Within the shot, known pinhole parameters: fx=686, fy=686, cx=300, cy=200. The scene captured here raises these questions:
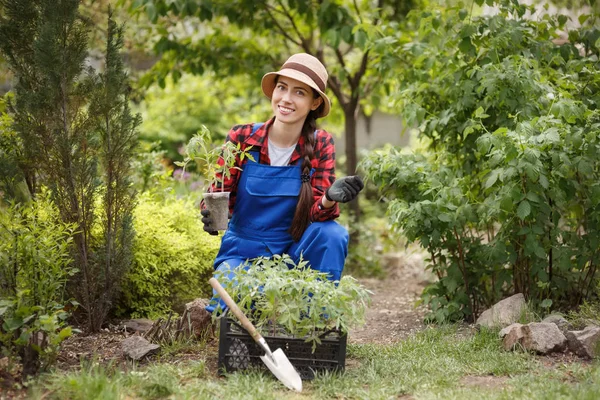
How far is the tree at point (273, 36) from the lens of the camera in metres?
5.86

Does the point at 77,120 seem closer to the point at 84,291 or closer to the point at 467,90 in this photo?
the point at 84,291

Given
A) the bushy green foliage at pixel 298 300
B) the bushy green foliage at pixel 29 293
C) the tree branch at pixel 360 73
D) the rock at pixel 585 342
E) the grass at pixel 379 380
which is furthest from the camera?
the tree branch at pixel 360 73

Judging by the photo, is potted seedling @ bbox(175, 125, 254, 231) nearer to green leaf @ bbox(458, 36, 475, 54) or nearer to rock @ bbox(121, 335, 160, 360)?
rock @ bbox(121, 335, 160, 360)

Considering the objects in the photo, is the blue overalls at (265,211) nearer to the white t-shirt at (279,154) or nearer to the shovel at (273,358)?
the white t-shirt at (279,154)

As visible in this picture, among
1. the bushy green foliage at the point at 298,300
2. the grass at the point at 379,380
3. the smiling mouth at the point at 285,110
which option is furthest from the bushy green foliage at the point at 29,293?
the smiling mouth at the point at 285,110

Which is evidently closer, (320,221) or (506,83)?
(320,221)

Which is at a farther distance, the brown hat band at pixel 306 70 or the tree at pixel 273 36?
the tree at pixel 273 36

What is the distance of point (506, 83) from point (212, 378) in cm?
257

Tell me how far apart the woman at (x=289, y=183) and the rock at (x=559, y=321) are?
1.35m

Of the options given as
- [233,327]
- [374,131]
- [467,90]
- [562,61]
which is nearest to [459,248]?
[467,90]

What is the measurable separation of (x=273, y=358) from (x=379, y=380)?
0.55 meters

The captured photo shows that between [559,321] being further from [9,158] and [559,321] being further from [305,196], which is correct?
[9,158]

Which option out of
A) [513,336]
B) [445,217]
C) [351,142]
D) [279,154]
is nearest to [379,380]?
[513,336]

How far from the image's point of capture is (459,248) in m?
4.66
